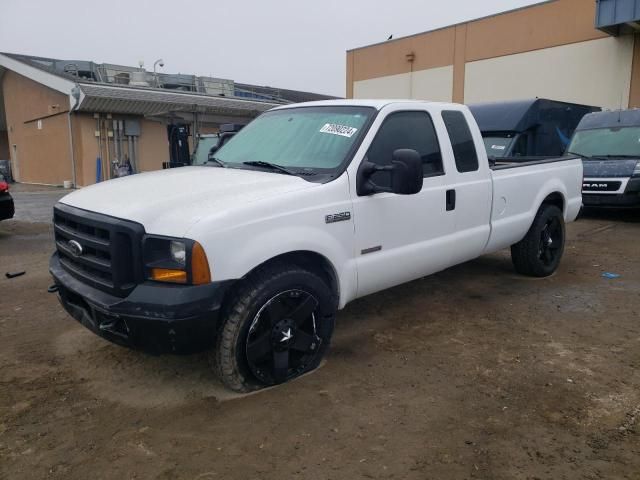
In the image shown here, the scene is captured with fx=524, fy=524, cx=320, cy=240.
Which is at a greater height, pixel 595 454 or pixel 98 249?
pixel 98 249

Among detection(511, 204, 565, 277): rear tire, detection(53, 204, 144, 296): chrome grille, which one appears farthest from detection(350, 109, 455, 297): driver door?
detection(511, 204, 565, 277): rear tire

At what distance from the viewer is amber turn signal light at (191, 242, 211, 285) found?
2793mm

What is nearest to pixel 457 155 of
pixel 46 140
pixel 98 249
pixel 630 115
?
pixel 98 249

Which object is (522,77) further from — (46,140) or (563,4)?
(46,140)

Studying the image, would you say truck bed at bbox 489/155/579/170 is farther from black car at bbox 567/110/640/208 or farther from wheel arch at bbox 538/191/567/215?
black car at bbox 567/110/640/208

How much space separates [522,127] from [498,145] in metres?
0.67

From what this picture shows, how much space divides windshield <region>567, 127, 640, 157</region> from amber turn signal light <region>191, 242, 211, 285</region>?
10.3 metres

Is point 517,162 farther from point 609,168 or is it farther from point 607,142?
point 607,142

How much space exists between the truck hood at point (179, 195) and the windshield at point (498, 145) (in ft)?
28.1

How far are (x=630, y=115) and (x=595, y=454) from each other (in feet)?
34.3

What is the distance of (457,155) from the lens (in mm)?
4539

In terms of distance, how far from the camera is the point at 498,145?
11.4 m

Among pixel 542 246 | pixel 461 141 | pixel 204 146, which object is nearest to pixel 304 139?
pixel 461 141

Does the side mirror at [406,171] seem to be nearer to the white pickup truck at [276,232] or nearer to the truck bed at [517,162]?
the white pickup truck at [276,232]
